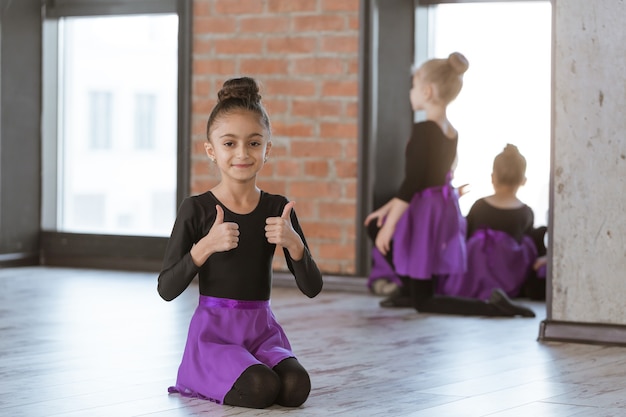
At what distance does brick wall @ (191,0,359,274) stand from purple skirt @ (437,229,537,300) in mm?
602

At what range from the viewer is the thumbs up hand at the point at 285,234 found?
2703mm

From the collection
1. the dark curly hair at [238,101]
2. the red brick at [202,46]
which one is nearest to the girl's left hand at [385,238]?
the red brick at [202,46]

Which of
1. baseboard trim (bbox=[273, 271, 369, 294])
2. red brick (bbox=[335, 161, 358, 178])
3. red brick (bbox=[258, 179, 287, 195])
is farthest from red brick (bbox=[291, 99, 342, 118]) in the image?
baseboard trim (bbox=[273, 271, 369, 294])

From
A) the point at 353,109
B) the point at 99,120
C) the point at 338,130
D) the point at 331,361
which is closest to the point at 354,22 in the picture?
the point at 353,109

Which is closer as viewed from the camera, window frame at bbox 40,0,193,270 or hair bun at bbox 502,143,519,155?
hair bun at bbox 502,143,519,155

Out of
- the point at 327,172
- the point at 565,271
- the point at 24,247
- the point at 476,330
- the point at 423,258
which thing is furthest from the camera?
the point at 24,247

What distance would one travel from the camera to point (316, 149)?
5.44 meters

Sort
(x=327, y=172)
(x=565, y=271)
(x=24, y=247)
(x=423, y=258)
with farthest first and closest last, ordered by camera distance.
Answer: (x=24, y=247)
(x=327, y=172)
(x=423, y=258)
(x=565, y=271)

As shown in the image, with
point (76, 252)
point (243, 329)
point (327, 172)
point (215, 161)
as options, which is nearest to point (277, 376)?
point (243, 329)

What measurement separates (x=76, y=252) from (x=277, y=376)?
364 cm

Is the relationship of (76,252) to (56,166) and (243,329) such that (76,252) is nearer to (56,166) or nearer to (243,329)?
(56,166)

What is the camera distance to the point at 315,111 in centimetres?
543

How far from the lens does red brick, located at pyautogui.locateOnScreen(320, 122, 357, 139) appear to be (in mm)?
5359

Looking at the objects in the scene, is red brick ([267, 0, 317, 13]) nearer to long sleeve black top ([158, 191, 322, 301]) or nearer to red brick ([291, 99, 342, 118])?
red brick ([291, 99, 342, 118])
